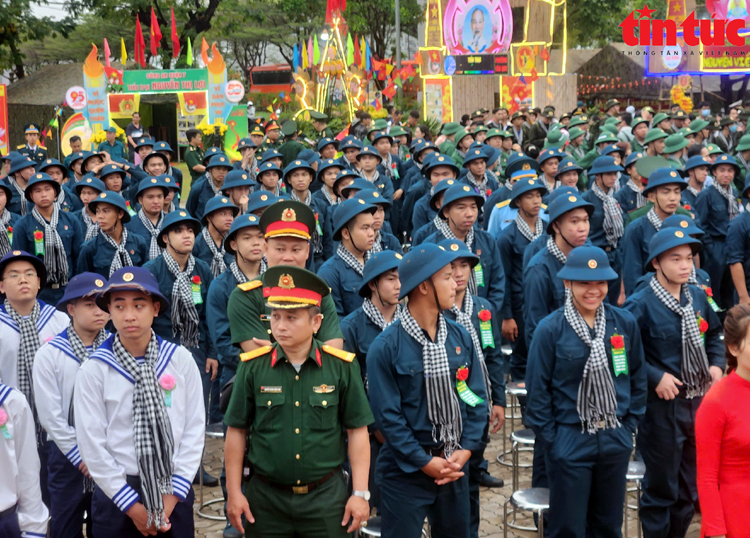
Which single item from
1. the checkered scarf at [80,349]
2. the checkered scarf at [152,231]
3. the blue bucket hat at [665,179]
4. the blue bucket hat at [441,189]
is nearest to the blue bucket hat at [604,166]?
the blue bucket hat at [665,179]

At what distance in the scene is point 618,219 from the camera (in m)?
9.69

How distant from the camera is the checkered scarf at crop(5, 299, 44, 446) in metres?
5.59

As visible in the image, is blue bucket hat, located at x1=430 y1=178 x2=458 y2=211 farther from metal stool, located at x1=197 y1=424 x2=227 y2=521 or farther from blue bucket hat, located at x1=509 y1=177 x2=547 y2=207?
metal stool, located at x1=197 y1=424 x2=227 y2=521

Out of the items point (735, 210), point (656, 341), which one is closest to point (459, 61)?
point (735, 210)

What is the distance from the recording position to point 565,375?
5199mm

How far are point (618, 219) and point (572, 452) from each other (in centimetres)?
506

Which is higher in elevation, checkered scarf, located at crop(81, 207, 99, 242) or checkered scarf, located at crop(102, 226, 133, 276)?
checkered scarf, located at crop(81, 207, 99, 242)

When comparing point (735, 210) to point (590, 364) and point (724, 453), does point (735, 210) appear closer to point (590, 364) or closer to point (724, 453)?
point (590, 364)

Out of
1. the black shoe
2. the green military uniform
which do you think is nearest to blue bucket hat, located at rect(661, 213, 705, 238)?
the black shoe

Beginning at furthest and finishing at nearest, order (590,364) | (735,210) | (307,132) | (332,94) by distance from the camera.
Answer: (332,94), (307,132), (735,210), (590,364)

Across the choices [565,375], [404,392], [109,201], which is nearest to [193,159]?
[109,201]

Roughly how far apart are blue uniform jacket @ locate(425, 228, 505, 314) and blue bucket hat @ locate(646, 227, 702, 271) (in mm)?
1735

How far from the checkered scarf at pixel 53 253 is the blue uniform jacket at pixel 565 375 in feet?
19.0

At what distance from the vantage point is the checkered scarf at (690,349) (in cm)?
576
